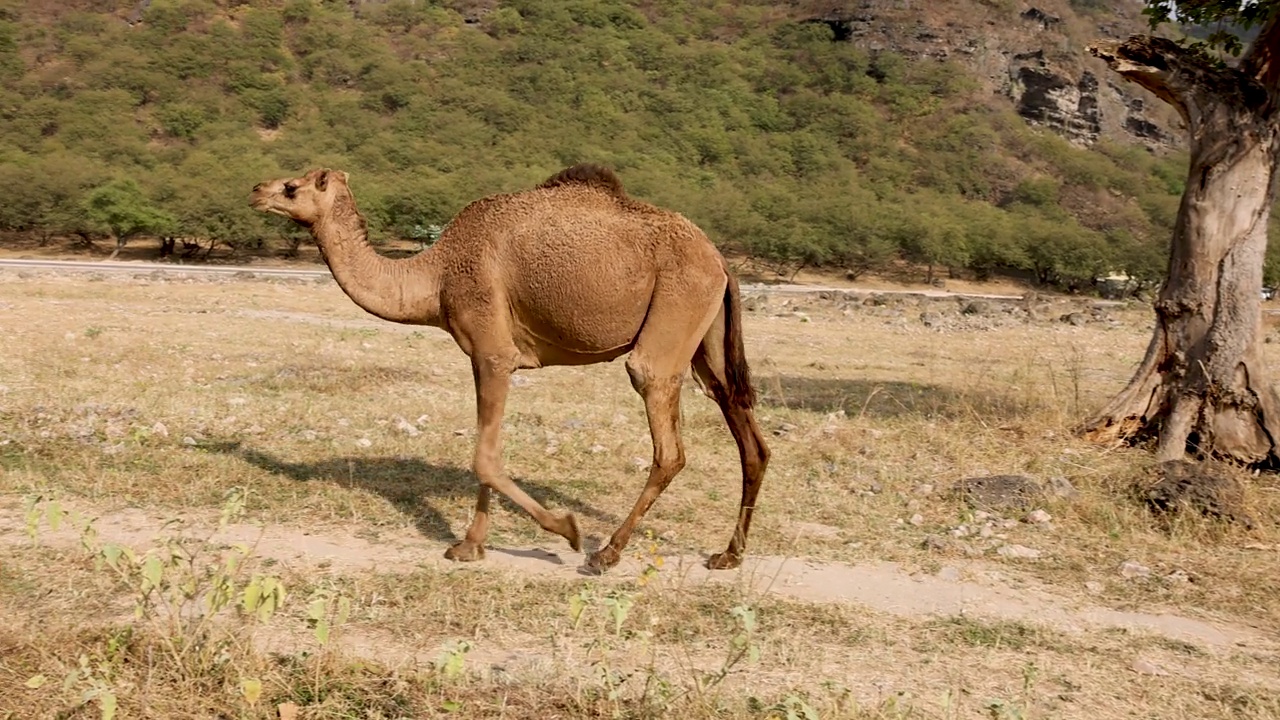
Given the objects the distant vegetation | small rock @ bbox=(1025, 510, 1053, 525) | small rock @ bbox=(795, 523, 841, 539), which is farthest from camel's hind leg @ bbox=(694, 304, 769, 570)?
the distant vegetation

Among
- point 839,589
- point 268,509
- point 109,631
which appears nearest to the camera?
point 109,631

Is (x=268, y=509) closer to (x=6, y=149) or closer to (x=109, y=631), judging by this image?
(x=109, y=631)

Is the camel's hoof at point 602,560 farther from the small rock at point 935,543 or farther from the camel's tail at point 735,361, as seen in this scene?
the small rock at point 935,543

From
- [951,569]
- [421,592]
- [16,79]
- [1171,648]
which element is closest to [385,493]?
[421,592]

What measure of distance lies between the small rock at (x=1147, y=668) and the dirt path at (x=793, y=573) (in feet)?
1.72

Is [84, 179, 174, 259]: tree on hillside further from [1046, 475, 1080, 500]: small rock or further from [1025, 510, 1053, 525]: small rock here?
[1025, 510, 1053, 525]: small rock

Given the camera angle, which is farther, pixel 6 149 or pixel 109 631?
pixel 6 149

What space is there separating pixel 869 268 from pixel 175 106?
179ft

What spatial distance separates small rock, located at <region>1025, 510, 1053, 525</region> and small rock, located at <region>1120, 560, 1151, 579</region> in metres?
0.97

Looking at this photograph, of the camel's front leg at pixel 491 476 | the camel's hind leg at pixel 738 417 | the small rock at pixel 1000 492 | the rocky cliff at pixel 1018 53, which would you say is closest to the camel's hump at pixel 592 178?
the camel's hind leg at pixel 738 417

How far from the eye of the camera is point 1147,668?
4.93 m

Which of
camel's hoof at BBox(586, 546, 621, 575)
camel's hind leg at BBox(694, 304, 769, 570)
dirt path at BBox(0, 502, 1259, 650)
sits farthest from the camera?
camel's hind leg at BBox(694, 304, 769, 570)

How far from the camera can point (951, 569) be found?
6.47 metres

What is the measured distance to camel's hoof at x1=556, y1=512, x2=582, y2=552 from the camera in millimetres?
6297
